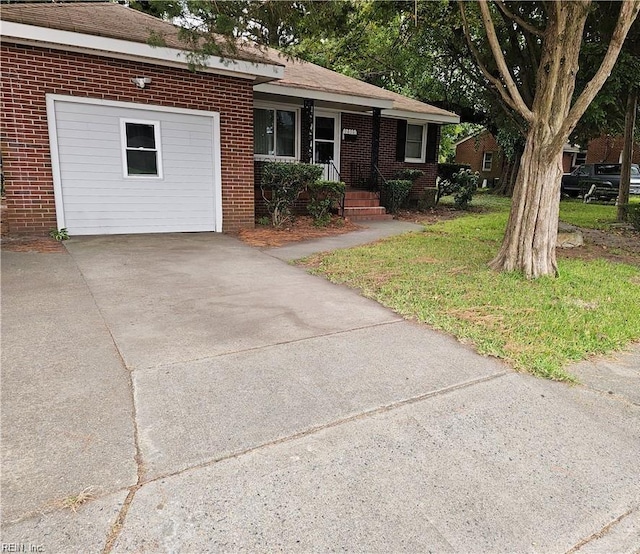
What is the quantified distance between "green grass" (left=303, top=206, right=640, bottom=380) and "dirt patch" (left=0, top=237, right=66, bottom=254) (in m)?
4.08

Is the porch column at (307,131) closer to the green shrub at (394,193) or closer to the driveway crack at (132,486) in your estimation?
the green shrub at (394,193)

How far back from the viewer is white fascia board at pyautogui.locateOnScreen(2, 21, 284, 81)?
23.8ft

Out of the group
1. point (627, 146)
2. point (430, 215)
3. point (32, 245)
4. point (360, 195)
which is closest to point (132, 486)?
point (32, 245)

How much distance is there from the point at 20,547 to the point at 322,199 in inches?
391

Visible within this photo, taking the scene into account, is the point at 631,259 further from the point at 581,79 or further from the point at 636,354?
the point at 636,354

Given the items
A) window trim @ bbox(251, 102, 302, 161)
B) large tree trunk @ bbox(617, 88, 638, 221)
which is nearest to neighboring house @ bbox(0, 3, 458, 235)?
window trim @ bbox(251, 102, 302, 161)

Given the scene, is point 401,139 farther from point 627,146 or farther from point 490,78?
point 490,78

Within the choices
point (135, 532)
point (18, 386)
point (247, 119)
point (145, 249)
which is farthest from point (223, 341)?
point (247, 119)

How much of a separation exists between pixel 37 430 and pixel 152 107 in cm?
→ 764

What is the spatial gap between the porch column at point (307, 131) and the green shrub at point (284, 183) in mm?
2024

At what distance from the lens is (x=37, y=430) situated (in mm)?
2564

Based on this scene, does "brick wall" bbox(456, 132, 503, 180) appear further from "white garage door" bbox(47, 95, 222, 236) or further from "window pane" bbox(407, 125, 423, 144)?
"white garage door" bbox(47, 95, 222, 236)

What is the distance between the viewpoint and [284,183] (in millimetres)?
10008

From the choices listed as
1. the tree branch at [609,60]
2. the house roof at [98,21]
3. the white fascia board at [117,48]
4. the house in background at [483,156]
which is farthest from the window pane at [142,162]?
the house in background at [483,156]
